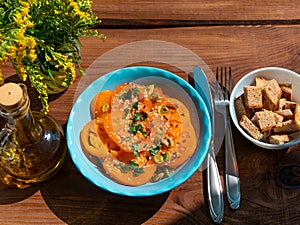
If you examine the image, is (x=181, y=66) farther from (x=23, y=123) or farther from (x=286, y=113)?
(x=23, y=123)

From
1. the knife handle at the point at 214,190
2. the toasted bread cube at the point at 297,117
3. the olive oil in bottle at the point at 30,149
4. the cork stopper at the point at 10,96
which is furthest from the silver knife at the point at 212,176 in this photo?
the cork stopper at the point at 10,96

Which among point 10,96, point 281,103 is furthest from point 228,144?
point 10,96

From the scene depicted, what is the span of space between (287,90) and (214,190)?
33 cm

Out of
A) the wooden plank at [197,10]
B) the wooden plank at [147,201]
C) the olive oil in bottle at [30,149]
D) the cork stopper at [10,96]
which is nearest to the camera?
the cork stopper at [10,96]

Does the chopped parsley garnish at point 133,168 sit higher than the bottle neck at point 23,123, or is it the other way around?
the bottle neck at point 23,123

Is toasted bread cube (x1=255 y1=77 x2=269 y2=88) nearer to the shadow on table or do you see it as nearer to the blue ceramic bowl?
the blue ceramic bowl

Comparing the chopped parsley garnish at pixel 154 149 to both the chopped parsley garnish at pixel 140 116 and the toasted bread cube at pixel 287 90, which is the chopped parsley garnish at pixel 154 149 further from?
the toasted bread cube at pixel 287 90

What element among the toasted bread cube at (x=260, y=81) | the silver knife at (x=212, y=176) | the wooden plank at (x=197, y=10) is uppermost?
the wooden plank at (x=197, y=10)

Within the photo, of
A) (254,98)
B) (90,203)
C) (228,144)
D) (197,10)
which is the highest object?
(197,10)

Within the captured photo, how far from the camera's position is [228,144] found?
3.98ft

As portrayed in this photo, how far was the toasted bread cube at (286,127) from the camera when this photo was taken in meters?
1.18

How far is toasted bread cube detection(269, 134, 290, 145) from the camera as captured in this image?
1174mm

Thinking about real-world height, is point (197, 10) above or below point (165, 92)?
above

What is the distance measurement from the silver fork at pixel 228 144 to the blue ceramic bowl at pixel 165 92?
71mm
